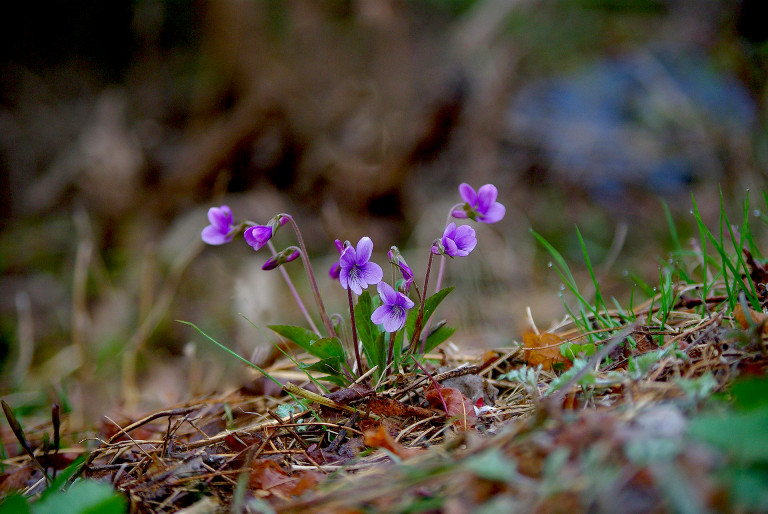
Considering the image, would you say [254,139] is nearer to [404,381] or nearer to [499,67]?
[499,67]

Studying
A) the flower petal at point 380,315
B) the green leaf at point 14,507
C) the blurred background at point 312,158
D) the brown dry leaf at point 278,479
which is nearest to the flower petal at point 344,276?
the flower petal at point 380,315

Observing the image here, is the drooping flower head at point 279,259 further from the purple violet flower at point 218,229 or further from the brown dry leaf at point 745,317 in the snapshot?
the brown dry leaf at point 745,317

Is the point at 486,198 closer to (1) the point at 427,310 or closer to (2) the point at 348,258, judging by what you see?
(1) the point at 427,310

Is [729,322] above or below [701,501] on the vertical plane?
below

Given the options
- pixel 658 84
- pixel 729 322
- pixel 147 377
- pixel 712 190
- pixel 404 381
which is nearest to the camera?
pixel 729 322

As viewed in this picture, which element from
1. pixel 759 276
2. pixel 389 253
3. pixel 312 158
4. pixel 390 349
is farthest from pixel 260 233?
pixel 312 158

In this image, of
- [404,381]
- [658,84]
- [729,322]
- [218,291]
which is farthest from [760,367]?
[658,84]

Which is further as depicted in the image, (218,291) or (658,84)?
(658,84)
